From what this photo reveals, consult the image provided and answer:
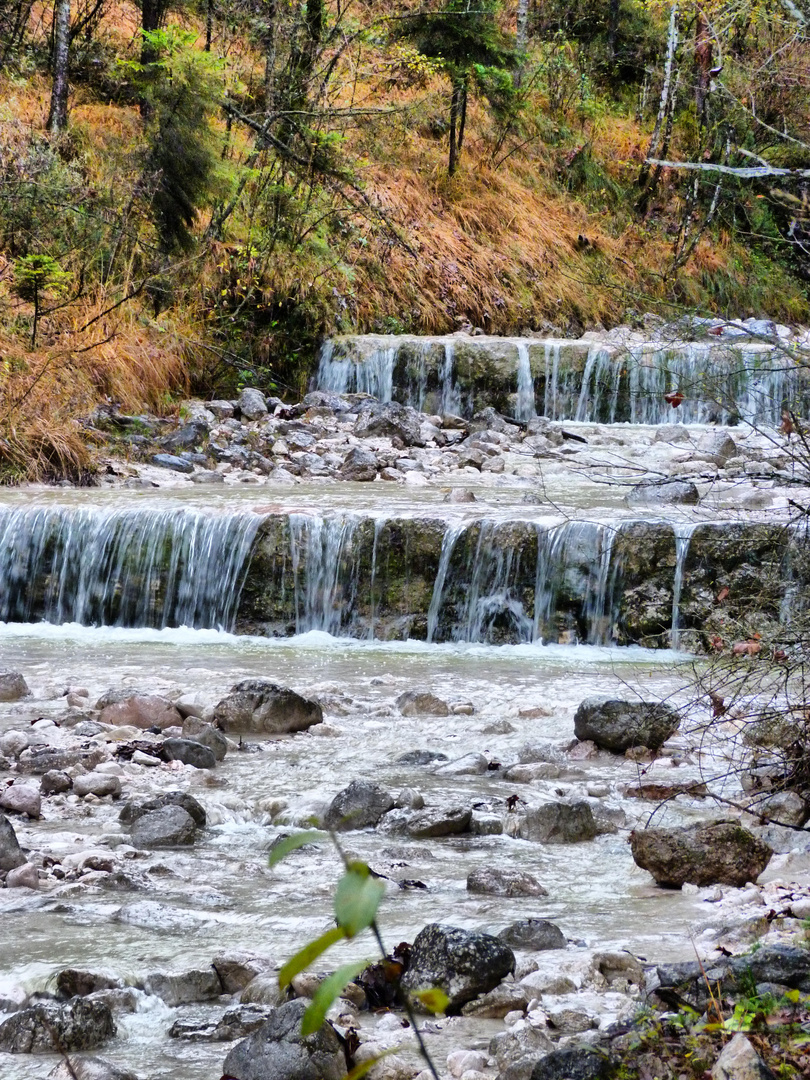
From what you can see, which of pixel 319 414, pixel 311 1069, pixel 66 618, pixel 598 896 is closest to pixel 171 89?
pixel 319 414

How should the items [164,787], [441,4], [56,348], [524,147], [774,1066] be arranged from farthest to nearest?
1. [524,147]
2. [441,4]
3. [56,348]
4. [164,787]
5. [774,1066]

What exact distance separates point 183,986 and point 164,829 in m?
1.21

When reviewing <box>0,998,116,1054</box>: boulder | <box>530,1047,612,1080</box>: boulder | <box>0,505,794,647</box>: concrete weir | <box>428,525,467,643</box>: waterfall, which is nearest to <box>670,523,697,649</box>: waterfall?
<box>0,505,794,647</box>: concrete weir

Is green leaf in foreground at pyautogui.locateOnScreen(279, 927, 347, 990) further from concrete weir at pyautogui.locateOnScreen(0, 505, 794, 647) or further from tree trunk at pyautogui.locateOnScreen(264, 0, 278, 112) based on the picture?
tree trunk at pyautogui.locateOnScreen(264, 0, 278, 112)

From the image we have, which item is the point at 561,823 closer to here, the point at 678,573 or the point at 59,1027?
the point at 59,1027

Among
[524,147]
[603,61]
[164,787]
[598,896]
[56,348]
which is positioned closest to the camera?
[598,896]

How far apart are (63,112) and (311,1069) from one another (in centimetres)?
1410

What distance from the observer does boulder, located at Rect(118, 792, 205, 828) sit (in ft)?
12.9

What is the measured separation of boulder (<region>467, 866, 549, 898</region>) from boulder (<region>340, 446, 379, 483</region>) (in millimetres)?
7363

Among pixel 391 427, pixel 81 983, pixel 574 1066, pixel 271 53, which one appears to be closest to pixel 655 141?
pixel 271 53

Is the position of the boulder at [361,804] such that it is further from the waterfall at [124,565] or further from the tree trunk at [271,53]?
the tree trunk at [271,53]

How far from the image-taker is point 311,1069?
2.11 meters

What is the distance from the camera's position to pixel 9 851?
3.39 meters

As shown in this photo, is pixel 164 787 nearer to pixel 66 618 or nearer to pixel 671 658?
pixel 671 658
